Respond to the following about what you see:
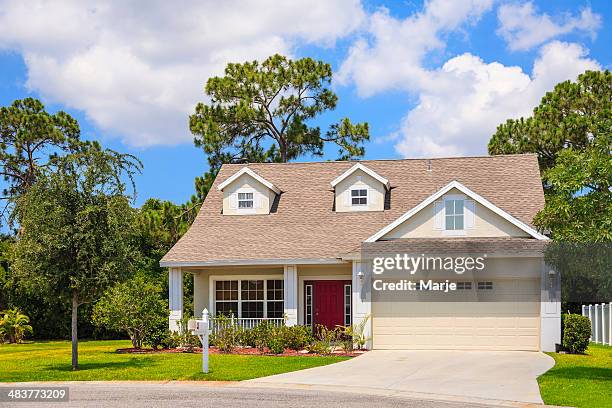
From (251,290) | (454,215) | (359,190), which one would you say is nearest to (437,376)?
(454,215)

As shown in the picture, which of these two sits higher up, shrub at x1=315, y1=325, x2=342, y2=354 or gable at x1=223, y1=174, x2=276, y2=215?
gable at x1=223, y1=174, x2=276, y2=215

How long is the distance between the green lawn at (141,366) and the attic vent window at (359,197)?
8.53m

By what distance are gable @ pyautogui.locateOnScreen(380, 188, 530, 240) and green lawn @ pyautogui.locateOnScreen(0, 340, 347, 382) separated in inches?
205

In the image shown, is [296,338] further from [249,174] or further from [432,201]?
[249,174]

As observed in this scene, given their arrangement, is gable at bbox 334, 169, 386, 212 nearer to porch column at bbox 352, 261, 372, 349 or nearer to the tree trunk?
porch column at bbox 352, 261, 372, 349

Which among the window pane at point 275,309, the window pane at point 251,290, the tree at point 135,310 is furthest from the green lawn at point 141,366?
the window pane at point 275,309

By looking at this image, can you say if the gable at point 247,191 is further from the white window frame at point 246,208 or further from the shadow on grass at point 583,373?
the shadow on grass at point 583,373

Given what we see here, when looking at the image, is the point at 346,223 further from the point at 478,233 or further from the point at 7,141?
the point at 7,141

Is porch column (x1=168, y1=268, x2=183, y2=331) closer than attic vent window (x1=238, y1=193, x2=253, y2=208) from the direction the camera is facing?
Yes

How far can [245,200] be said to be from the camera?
101 ft

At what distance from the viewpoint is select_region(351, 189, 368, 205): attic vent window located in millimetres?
29953

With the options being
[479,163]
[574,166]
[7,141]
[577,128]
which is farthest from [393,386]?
[7,141]

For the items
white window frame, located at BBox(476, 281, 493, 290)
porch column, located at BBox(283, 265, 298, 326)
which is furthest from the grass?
porch column, located at BBox(283, 265, 298, 326)

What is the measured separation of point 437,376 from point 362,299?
7237 millimetres
